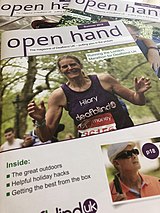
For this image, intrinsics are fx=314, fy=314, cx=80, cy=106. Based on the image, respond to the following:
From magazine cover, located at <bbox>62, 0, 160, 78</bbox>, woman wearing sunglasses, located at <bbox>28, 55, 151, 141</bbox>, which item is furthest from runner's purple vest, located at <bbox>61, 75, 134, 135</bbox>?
magazine cover, located at <bbox>62, 0, 160, 78</bbox>

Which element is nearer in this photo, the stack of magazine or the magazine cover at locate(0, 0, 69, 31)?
the stack of magazine

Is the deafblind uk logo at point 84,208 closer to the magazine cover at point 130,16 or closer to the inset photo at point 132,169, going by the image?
the inset photo at point 132,169

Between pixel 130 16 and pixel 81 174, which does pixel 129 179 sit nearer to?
pixel 81 174

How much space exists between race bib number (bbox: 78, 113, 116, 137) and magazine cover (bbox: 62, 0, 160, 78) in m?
0.13

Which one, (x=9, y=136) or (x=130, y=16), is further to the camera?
(x=130, y=16)

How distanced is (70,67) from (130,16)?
0.16 meters

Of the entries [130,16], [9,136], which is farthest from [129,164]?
[130,16]

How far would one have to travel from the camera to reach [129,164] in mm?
311

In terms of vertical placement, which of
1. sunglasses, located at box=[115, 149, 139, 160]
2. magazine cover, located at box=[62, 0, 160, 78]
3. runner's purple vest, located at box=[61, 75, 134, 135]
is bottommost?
sunglasses, located at box=[115, 149, 139, 160]

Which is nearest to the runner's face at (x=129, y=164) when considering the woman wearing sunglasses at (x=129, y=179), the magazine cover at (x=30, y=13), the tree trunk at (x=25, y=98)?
the woman wearing sunglasses at (x=129, y=179)

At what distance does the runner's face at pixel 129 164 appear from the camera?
0.31m

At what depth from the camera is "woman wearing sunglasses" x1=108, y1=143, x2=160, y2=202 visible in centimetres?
29

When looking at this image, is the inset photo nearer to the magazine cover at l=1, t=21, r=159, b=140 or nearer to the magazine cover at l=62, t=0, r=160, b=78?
the magazine cover at l=1, t=21, r=159, b=140

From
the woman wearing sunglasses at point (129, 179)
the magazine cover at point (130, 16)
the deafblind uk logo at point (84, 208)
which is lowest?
the deafblind uk logo at point (84, 208)
